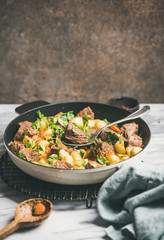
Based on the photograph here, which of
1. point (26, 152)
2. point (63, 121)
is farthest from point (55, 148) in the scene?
point (63, 121)

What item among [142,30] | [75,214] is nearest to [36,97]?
[142,30]

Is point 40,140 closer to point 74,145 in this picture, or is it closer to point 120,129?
point 74,145

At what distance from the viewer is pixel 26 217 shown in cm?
140

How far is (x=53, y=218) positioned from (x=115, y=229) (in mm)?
336

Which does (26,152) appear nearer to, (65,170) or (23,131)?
(23,131)

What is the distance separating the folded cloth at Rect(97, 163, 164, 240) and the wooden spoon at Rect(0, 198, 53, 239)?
282 millimetres

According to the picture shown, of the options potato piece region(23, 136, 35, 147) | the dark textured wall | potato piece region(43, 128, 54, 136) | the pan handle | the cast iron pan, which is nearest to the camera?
the cast iron pan

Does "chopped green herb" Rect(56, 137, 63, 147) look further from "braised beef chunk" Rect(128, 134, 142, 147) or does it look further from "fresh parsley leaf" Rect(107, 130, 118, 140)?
"braised beef chunk" Rect(128, 134, 142, 147)

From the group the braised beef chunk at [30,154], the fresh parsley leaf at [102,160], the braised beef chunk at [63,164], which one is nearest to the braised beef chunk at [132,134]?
the fresh parsley leaf at [102,160]

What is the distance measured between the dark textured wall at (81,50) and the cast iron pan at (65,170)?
7.69 ft

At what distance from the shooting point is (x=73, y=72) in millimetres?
4832

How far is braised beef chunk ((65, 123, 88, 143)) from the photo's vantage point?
6.44 feet

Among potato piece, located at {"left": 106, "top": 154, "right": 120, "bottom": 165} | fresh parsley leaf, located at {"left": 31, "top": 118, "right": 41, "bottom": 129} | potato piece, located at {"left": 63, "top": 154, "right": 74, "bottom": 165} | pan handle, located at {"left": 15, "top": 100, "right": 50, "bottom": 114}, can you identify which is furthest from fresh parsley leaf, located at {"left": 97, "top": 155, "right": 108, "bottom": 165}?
pan handle, located at {"left": 15, "top": 100, "right": 50, "bottom": 114}

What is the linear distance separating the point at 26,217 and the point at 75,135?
0.72 metres
